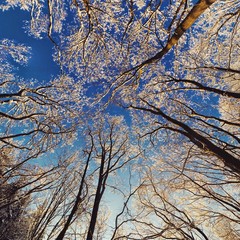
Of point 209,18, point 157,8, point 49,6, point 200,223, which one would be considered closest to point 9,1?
point 49,6

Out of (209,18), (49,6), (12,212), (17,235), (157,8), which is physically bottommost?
(17,235)

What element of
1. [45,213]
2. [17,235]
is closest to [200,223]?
[45,213]

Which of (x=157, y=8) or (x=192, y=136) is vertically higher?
(x=157, y=8)

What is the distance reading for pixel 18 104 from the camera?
24.8 ft

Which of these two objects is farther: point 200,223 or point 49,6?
point 200,223

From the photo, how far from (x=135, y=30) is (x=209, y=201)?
5726 millimetres

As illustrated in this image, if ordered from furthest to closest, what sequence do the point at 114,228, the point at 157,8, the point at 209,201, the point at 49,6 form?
the point at 114,228
the point at 209,201
the point at 157,8
the point at 49,6

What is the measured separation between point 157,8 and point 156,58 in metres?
1.01

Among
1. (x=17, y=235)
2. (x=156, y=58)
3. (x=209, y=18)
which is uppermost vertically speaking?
(x=209, y=18)

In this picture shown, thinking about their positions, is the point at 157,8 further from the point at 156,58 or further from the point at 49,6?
the point at 49,6

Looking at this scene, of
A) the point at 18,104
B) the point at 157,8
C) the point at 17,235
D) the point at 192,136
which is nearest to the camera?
the point at 157,8

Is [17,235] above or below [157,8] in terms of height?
below

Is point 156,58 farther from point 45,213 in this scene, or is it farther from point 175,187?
point 45,213

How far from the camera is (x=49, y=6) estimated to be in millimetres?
3617
